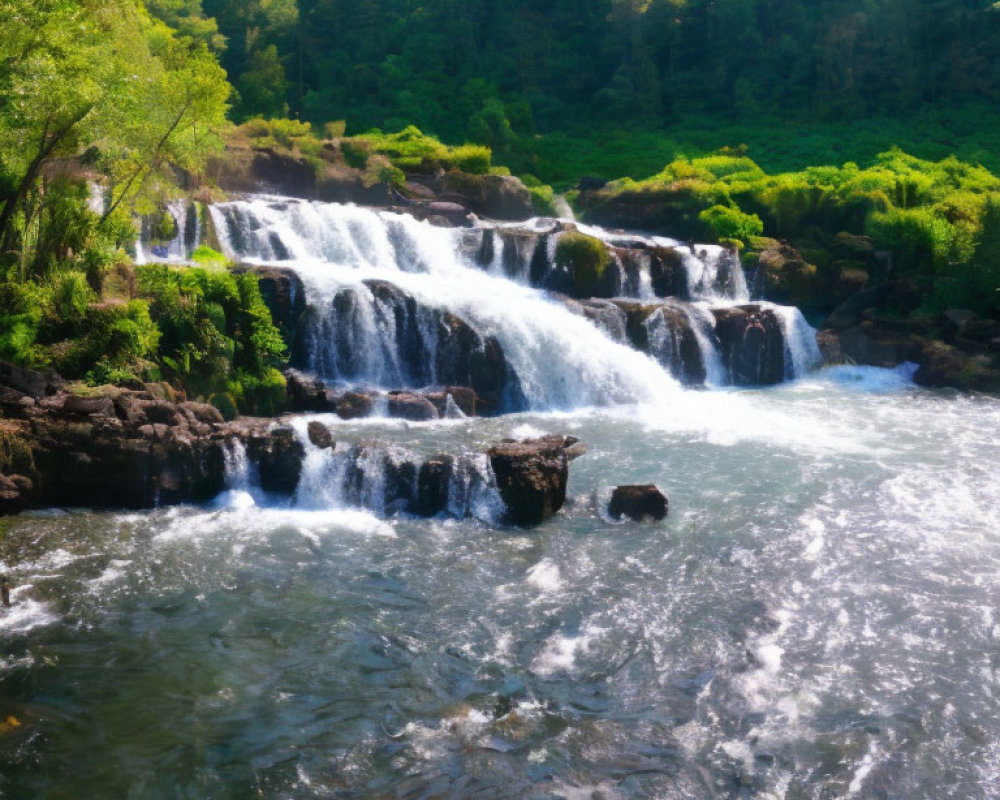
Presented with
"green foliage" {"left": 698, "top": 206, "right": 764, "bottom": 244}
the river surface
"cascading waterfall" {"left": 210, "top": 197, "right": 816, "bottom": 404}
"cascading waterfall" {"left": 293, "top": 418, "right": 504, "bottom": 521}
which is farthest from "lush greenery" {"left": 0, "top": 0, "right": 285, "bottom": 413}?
"green foliage" {"left": 698, "top": 206, "right": 764, "bottom": 244}

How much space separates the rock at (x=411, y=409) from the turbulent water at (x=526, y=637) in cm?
127

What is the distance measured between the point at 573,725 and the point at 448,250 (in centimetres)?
2318

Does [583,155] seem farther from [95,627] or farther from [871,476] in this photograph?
[95,627]

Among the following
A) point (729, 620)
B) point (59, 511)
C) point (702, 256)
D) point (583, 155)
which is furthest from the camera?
point (583, 155)

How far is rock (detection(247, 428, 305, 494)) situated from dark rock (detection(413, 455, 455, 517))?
2512 mm

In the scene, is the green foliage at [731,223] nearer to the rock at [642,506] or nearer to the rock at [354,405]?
the rock at [354,405]

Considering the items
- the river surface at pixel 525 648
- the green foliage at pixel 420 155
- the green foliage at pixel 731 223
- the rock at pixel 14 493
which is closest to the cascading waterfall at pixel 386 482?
the river surface at pixel 525 648

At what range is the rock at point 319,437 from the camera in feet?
56.5

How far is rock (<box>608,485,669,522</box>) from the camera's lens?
53.3 ft

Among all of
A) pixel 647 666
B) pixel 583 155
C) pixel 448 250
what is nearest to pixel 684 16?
pixel 583 155

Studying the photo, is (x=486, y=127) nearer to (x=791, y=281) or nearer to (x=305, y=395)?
(x=791, y=281)

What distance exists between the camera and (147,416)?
55.5ft

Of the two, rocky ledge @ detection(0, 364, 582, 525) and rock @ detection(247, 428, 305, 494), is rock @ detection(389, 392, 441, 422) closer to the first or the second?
rocky ledge @ detection(0, 364, 582, 525)

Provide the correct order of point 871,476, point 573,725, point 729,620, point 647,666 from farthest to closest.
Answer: point 871,476
point 729,620
point 647,666
point 573,725
